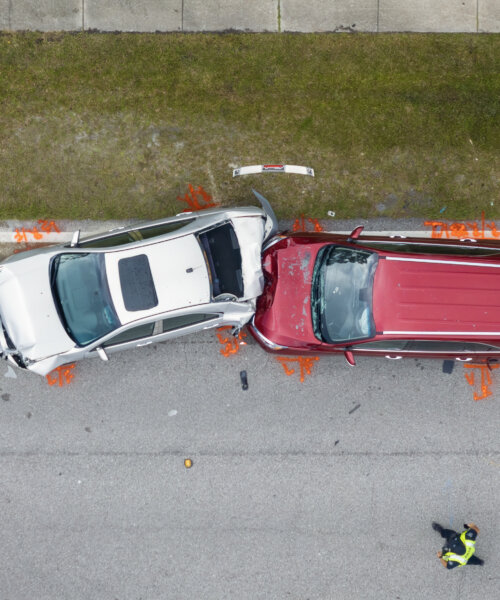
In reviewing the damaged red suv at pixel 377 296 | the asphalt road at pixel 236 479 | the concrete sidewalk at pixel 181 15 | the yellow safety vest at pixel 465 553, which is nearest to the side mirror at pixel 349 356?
the damaged red suv at pixel 377 296

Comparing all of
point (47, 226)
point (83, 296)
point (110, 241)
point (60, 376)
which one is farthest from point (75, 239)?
point (60, 376)

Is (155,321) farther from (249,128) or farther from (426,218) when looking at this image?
(426,218)

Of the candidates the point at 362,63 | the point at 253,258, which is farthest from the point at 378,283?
the point at 362,63

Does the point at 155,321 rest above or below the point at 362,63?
below

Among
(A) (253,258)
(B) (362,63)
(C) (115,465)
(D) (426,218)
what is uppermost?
(B) (362,63)

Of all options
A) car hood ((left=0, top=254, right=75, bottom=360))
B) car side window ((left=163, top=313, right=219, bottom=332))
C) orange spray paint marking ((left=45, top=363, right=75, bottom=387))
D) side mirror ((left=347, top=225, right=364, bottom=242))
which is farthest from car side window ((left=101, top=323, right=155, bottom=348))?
side mirror ((left=347, top=225, right=364, bottom=242))

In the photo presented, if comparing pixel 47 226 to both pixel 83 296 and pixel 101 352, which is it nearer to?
pixel 83 296

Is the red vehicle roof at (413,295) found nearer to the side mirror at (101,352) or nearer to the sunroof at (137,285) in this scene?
the sunroof at (137,285)
